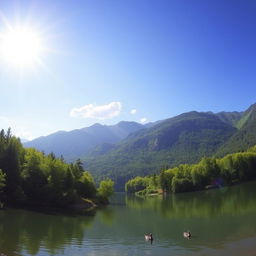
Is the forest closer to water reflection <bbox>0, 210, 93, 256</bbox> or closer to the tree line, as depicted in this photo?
water reflection <bbox>0, 210, 93, 256</bbox>

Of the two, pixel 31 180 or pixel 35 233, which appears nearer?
pixel 35 233

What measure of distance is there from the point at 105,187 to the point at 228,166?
266 ft

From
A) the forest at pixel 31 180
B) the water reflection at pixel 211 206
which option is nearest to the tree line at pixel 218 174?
the water reflection at pixel 211 206

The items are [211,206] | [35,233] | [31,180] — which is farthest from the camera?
[31,180]

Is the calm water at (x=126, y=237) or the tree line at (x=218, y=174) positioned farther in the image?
the tree line at (x=218, y=174)

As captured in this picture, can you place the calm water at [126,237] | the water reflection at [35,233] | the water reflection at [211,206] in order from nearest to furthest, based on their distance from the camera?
1. the calm water at [126,237]
2. the water reflection at [35,233]
3. the water reflection at [211,206]

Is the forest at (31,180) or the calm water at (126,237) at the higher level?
the forest at (31,180)

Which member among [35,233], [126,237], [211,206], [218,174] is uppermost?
[218,174]

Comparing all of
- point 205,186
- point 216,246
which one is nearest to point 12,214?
point 216,246

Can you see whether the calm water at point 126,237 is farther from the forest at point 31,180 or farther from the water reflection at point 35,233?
the forest at point 31,180

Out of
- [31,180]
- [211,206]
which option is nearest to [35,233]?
[31,180]

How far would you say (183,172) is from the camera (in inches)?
7766

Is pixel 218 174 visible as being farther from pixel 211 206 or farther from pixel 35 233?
pixel 35 233

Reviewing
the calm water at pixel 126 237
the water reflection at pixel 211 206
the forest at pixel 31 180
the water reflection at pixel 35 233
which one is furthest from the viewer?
the forest at pixel 31 180
